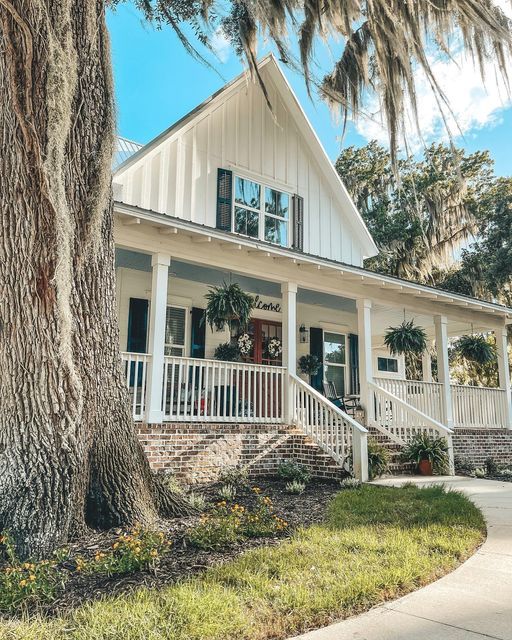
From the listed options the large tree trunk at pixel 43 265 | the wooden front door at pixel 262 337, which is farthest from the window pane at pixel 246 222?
the large tree trunk at pixel 43 265

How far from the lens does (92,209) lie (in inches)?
153

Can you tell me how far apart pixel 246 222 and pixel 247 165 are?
1244mm

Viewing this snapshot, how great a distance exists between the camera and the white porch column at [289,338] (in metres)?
8.78

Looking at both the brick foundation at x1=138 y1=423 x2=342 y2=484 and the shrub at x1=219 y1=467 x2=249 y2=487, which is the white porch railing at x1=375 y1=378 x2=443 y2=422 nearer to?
the brick foundation at x1=138 y1=423 x2=342 y2=484

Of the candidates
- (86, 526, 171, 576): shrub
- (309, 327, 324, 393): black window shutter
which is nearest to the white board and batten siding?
(309, 327, 324, 393): black window shutter

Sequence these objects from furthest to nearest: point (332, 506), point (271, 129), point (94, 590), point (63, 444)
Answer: point (271, 129) → point (332, 506) → point (63, 444) → point (94, 590)

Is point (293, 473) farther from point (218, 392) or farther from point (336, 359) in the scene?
point (336, 359)

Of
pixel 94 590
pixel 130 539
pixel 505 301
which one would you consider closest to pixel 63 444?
pixel 130 539

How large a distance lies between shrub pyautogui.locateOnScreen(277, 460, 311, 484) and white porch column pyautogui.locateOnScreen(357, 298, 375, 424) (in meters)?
2.41

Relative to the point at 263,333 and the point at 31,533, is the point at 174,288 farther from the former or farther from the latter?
the point at 31,533

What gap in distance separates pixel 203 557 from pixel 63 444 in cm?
125

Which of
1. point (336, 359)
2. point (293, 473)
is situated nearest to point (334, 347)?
point (336, 359)

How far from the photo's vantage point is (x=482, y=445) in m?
11.0

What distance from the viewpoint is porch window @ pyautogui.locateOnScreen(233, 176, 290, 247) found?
10.8m
